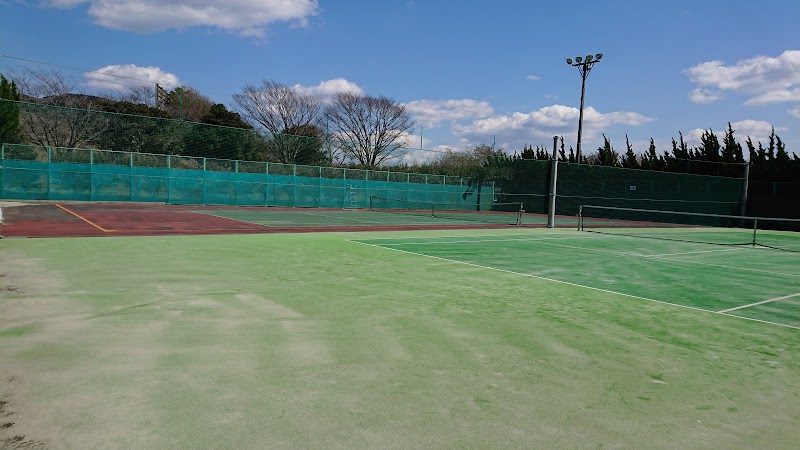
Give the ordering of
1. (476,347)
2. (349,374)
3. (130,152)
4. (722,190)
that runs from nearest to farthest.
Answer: (349,374) < (476,347) < (130,152) < (722,190)

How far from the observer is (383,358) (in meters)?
3.91

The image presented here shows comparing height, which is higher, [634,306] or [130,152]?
[130,152]

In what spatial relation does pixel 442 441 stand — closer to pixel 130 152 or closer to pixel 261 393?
pixel 261 393

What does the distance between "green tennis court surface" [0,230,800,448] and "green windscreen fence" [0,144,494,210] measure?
21797 millimetres

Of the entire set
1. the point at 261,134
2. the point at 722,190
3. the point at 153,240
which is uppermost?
the point at 261,134

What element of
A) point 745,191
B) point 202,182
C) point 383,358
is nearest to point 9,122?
point 202,182

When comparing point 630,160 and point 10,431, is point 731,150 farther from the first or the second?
point 10,431

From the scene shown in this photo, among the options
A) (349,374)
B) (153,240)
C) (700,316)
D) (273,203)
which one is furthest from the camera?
(273,203)

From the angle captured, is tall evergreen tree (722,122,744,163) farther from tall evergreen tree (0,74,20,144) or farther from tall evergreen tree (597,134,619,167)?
tall evergreen tree (0,74,20,144)

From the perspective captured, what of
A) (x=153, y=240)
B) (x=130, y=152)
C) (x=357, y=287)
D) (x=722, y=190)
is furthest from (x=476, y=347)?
(x=722, y=190)

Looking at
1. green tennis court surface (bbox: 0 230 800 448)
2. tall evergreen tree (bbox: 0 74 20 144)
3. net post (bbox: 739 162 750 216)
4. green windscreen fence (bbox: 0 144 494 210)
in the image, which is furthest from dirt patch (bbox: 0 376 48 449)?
net post (bbox: 739 162 750 216)

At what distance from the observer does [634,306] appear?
6.15 metres

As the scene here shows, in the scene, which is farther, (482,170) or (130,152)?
(482,170)

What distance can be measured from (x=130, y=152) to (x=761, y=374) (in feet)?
99.4
